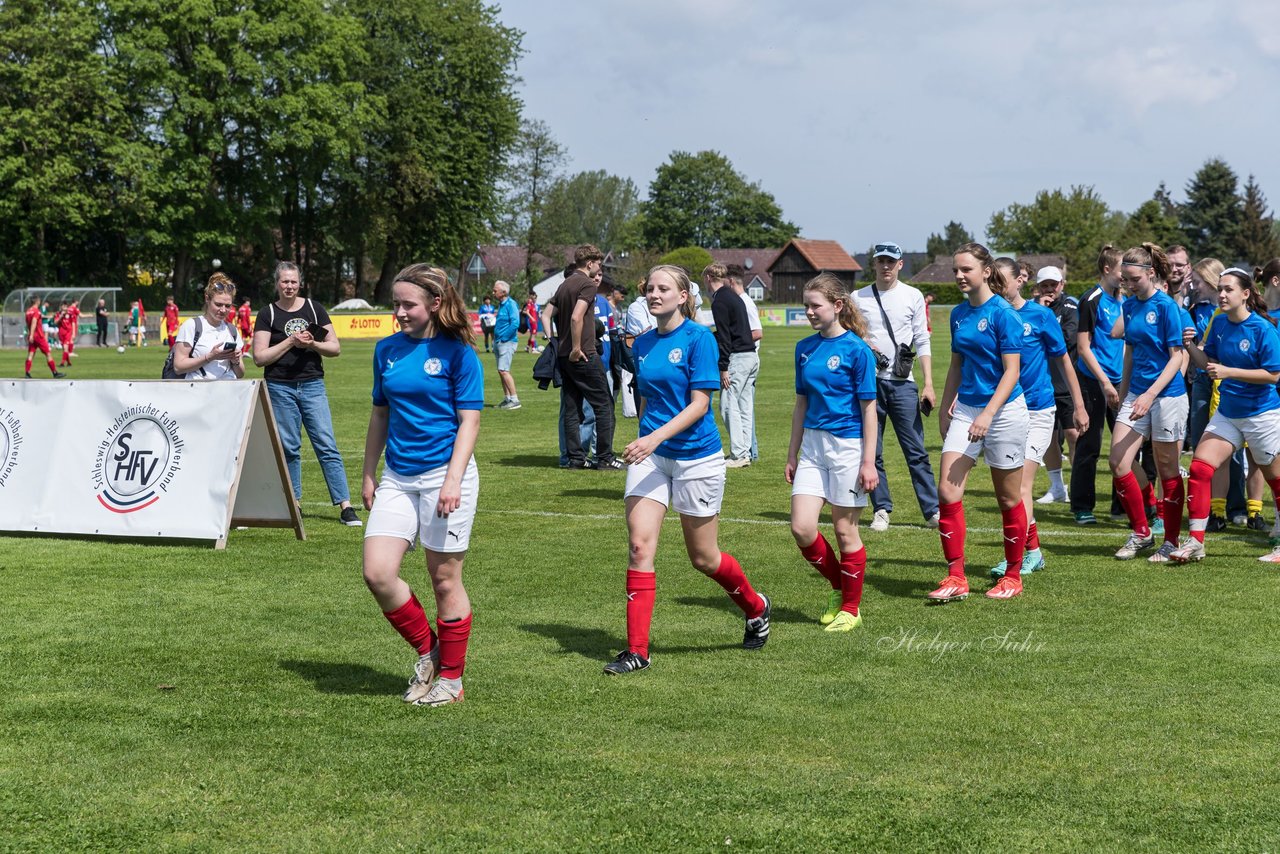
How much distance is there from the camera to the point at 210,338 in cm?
1047

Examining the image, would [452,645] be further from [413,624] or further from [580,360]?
[580,360]

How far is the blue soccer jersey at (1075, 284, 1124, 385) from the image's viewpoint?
10.4 meters

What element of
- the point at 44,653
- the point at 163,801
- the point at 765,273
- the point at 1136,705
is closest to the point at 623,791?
the point at 163,801

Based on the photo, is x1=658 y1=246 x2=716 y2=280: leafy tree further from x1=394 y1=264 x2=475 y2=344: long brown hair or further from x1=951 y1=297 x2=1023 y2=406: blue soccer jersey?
x1=394 y1=264 x2=475 y2=344: long brown hair

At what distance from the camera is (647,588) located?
643cm

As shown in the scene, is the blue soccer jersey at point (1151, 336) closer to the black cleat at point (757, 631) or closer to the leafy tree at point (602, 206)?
the black cleat at point (757, 631)

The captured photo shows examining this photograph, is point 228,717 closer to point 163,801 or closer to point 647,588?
point 163,801

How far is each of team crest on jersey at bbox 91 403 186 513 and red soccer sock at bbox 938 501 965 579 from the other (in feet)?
17.8

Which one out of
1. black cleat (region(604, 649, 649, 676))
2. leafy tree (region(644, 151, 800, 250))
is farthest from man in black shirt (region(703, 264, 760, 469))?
leafy tree (region(644, 151, 800, 250))

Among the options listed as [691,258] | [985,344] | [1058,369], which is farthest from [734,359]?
[691,258]

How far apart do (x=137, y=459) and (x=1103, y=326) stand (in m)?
7.32

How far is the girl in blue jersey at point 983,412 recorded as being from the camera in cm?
773

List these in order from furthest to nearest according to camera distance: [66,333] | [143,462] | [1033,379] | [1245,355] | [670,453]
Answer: [66,333] → [143,462] → [1245,355] → [1033,379] → [670,453]

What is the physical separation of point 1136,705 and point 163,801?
12.7ft
